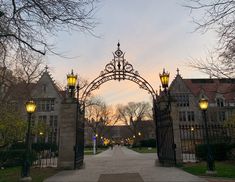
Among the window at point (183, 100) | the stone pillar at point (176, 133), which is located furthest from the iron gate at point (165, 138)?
the window at point (183, 100)

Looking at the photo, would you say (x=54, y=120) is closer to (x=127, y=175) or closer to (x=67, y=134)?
(x=67, y=134)

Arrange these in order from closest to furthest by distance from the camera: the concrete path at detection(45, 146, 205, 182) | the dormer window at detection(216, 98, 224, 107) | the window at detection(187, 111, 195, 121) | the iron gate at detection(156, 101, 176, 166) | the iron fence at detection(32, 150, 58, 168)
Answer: the concrete path at detection(45, 146, 205, 182)
the iron gate at detection(156, 101, 176, 166)
the iron fence at detection(32, 150, 58, 168)
the window at detection(187, 111, 195, 121)
the dormer window at detection(216, 98, 224, 107)

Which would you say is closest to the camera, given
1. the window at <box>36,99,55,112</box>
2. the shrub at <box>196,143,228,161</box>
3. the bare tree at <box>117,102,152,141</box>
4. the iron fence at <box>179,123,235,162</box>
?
the shrub at <box>196,143,228,161</box>

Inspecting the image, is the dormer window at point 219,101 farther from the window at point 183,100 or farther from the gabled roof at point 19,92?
the gabled roof at point 19,92

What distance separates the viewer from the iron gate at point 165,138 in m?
13.4

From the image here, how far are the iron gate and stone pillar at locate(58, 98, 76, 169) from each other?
5.06 m

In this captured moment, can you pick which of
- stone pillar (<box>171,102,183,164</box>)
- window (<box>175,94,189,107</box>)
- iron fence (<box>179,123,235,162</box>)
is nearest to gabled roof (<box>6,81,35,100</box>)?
stone pillar (<box>171,102,183,164</box>)

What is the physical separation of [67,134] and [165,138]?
18.4 feet

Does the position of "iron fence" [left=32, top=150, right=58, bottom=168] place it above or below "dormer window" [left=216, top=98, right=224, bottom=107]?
below

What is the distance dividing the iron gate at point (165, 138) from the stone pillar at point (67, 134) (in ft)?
16.6

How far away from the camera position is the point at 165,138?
47.1 feet

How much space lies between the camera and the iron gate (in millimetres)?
13383

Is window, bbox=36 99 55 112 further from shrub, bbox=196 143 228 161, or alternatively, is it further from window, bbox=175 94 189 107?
shrub, bbox=196 143 228 161

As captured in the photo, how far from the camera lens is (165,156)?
14297 mm
